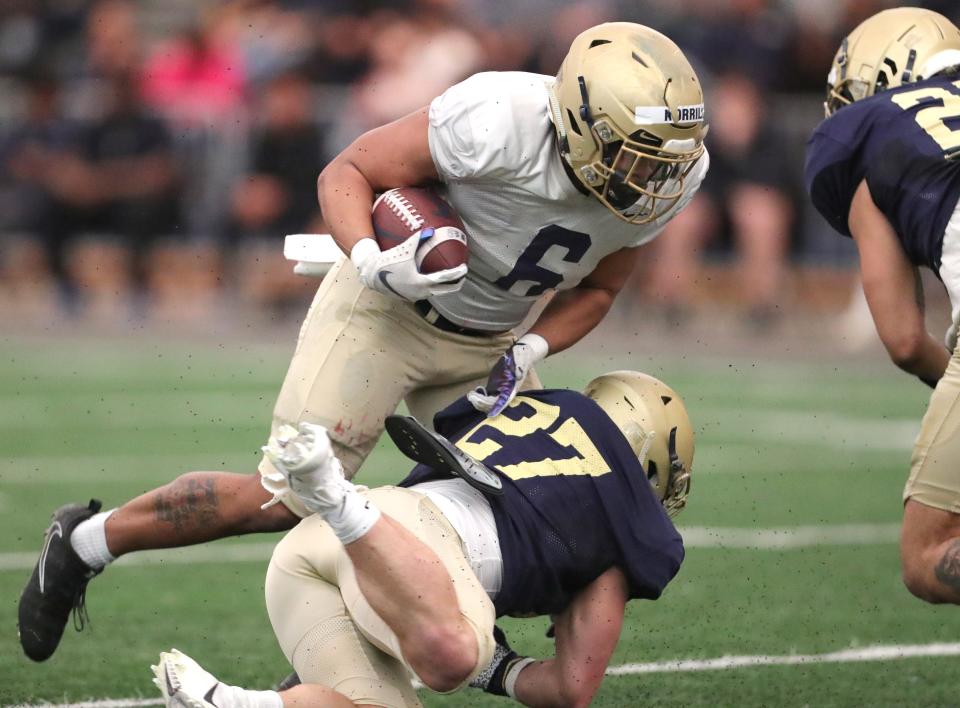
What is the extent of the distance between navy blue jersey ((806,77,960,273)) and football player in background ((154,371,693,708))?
0.76 metres

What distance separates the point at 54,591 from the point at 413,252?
1.28 m

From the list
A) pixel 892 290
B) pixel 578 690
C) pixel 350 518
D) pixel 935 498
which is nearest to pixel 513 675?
pixel 578 690

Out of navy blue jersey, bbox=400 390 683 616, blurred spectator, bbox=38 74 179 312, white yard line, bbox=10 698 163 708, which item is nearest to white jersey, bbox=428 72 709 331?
navy blue jersey, bbox=400 390 683 616

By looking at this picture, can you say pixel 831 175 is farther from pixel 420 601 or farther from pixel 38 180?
pixel 38 180

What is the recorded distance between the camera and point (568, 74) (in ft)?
12.5

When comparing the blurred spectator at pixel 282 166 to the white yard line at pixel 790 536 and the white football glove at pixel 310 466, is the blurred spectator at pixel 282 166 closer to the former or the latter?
the white yard line at pixel 790 536

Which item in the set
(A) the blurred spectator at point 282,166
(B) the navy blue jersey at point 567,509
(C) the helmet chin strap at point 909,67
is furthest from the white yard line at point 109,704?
(A) the blurred spectator at point 282,166

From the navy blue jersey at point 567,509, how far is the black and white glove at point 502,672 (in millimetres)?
301

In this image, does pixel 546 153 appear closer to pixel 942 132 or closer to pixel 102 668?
pixel 942 132

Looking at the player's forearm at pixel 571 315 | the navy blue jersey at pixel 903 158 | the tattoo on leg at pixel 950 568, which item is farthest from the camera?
the player's forearm at pixel 571 315

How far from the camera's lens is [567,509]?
3.26 metres

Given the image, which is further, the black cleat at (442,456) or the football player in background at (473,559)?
the black cleat at (442,456)

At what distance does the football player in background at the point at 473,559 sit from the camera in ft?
9.84

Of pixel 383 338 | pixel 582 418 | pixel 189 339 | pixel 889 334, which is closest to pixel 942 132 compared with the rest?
pixel 889 334
